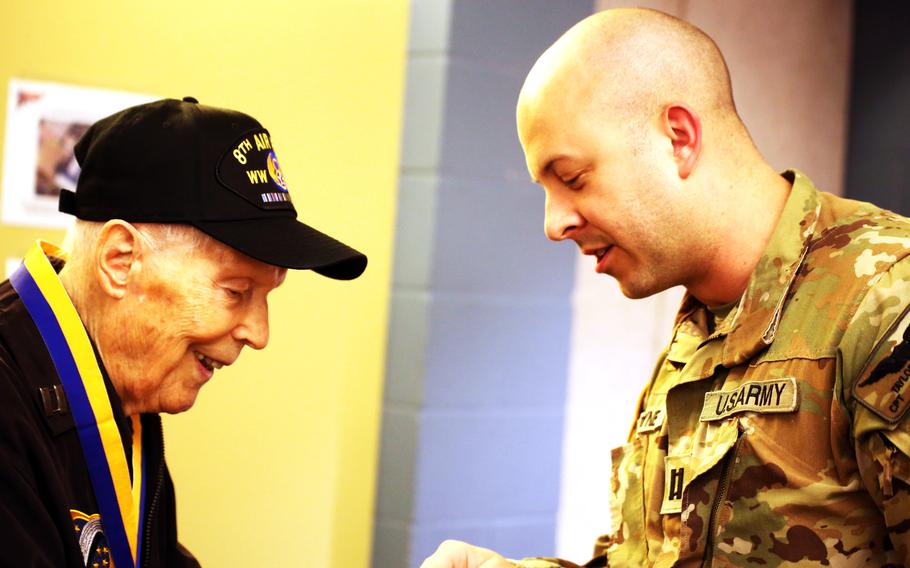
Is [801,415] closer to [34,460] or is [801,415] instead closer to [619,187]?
[619,187]

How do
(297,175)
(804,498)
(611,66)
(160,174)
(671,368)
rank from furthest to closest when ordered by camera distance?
(297,175) → (671,368) → (611,66) → (160,174) → (804,498)

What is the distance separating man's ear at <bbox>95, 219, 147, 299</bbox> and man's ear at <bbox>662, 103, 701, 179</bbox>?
2.82 ft

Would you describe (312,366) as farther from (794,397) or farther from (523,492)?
(794,397)

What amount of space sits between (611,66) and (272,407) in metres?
1.63

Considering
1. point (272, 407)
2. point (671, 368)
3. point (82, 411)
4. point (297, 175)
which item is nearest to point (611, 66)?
point (671, 368)

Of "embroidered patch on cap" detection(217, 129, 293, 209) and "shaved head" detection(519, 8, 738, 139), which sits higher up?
"shaved head" detection(519, 8, 738, 139)

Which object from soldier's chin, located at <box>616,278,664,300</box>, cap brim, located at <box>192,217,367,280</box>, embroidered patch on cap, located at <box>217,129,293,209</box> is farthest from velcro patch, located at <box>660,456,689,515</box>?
embroidered patch on cap, located at <box>217,129,293,209</box>

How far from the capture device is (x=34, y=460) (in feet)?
4.87

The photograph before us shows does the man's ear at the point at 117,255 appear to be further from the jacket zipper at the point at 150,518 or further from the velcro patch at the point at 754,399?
the velcro patch at the point at 754,399

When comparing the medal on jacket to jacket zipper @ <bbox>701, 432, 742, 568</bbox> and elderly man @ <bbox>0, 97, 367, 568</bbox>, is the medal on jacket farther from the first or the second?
jacket zipper @ <bbox>701, 432, 742, 568</bbox>

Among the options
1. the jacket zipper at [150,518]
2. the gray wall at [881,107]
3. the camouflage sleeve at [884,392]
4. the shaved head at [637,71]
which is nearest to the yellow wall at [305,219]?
the jacket zipper at [150,518]

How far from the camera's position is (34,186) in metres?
2.73

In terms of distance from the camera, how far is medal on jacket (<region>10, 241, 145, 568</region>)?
1.59 m

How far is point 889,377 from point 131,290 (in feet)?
3.67
